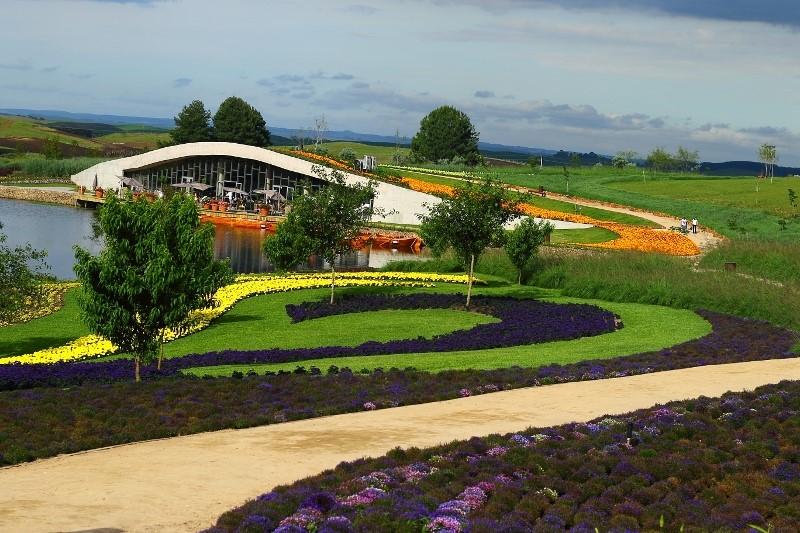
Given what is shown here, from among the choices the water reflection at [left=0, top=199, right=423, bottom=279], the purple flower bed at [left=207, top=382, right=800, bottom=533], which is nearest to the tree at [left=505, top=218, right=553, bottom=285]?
the water reflection at [left=0, top=199, right=423, bottom=279]

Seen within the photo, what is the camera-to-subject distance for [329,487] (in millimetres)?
15891

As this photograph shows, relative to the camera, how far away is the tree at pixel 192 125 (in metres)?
148

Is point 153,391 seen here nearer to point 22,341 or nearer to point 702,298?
point 22,341

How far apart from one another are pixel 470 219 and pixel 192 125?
111 metres

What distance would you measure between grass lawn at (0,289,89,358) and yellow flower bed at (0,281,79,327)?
0.35m

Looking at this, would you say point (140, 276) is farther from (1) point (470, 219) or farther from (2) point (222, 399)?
(1) point (470, 219)

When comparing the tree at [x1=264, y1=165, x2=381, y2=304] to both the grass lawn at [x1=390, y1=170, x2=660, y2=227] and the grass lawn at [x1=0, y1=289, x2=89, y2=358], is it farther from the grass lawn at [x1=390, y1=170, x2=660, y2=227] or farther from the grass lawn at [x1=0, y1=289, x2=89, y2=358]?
the grass lawn at [x1=390, y1=170, x2=660, y2=227]

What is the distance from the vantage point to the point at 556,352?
31641 mm

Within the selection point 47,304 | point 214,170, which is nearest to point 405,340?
point 47,304

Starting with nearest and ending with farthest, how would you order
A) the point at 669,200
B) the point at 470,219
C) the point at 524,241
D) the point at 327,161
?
1. the point at 470,219
2. the point at 524,241
3. the point at 327,161
4. the point at 669,200

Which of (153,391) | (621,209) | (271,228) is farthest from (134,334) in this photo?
(621,209)

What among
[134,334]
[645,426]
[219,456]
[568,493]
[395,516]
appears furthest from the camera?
[134,334]

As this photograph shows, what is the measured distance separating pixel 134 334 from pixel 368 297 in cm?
1960

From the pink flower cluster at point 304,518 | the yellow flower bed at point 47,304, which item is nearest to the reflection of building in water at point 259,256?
the yellow flower bed at point 47,304
